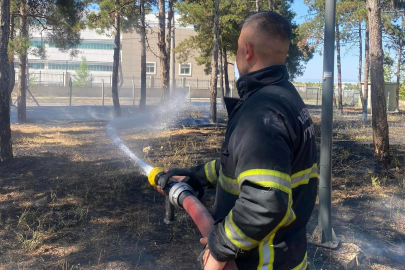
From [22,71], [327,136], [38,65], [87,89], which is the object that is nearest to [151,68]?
[87,89]

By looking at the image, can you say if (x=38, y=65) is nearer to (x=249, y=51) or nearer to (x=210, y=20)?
(x=210, y=20)

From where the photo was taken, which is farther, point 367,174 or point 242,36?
point 367,174

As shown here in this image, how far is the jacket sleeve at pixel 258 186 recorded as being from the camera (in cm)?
144

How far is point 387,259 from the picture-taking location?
159 inches

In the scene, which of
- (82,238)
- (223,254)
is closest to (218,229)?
(223,254)

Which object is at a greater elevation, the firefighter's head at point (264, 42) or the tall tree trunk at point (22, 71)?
the tall tree trunk at point (22, 71)

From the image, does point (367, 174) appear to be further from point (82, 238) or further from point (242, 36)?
point (242, 36)

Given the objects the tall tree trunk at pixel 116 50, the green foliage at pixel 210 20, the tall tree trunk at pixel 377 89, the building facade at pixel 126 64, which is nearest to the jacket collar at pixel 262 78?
the tall tree trunk at pixel 377 89

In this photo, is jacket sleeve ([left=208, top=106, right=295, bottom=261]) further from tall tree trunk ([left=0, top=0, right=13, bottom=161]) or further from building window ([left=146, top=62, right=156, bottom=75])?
building window ([left=146, top=62, right=156, bottom=75])

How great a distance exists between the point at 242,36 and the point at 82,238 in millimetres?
3303

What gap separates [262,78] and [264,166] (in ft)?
1.53

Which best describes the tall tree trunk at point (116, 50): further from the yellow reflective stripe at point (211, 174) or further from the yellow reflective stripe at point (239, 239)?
the yellow reflective stripe at point (239, 239)

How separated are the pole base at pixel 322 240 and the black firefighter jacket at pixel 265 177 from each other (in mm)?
2607

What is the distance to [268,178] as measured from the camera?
1.44m
